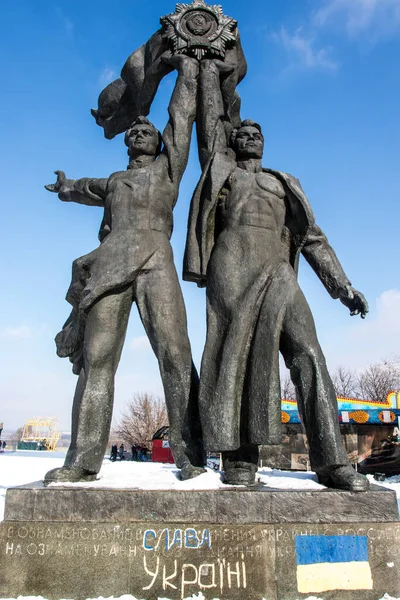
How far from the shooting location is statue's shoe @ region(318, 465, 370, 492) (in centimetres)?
363

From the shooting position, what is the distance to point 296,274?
4730mm

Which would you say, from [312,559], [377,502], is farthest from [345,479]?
[312,559]

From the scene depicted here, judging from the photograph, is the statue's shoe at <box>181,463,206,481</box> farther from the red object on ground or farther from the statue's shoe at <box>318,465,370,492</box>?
the red object on ground

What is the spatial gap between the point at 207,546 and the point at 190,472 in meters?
0.69

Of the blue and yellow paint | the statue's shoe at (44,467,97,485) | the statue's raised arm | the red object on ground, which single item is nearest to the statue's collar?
the statue's raised arm

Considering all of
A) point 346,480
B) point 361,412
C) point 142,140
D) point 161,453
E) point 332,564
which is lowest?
point 332,564

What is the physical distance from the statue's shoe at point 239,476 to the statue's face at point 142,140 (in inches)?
120

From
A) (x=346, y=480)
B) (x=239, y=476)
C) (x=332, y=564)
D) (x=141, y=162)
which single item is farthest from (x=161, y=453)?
(x=332, y=564)

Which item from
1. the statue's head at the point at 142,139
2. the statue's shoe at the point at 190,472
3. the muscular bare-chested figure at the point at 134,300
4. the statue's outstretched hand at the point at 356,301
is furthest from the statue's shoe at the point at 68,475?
the statue's head at the point at 142,139

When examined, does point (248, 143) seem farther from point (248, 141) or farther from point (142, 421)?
point (142, 421)

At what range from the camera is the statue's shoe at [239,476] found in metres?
3.88

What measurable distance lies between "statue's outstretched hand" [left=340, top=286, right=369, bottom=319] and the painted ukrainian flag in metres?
1.95

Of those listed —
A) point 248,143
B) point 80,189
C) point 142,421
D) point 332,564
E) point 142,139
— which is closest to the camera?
point 332,564

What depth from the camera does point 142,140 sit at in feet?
17.1
